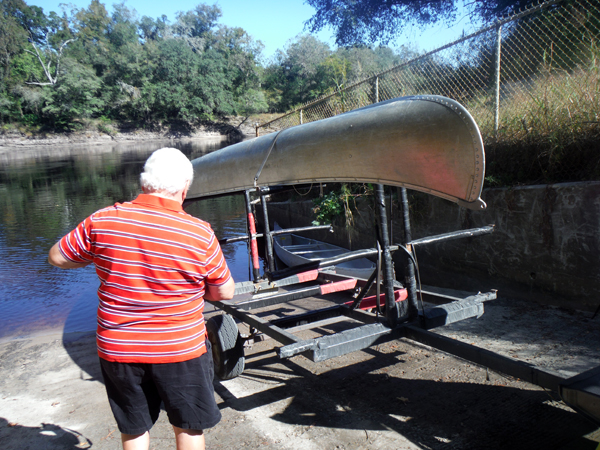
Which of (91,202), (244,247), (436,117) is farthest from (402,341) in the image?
(91,202)

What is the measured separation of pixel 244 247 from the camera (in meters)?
12.6

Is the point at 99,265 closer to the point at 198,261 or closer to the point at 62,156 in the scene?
the point at 198,261

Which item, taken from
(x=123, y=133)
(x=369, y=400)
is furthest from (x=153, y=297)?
(x=123, y=133)

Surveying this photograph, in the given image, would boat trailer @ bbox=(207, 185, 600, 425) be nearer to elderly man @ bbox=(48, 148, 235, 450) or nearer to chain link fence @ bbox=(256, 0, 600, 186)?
elderly man @ bbox=(48, 148, 235, 450)

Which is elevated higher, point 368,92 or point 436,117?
point 368,92

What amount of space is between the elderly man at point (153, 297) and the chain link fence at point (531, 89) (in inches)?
175

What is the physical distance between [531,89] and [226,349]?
16.9 feet

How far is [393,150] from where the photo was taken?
2.68 meters

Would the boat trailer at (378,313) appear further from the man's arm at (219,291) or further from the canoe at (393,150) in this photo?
the man's arm at (219,291)

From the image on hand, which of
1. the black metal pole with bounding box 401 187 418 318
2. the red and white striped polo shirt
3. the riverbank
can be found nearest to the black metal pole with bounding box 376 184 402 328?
the black metal pole with bounding box 401 187 418 318

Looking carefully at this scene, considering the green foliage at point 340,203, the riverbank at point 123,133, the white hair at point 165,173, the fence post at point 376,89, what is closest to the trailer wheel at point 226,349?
the white hair at point 165,173

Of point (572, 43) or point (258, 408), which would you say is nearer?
point (258, 408)

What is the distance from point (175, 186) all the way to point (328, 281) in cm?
337

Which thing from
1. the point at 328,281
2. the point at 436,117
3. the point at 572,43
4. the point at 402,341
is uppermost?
the point at 572,43
